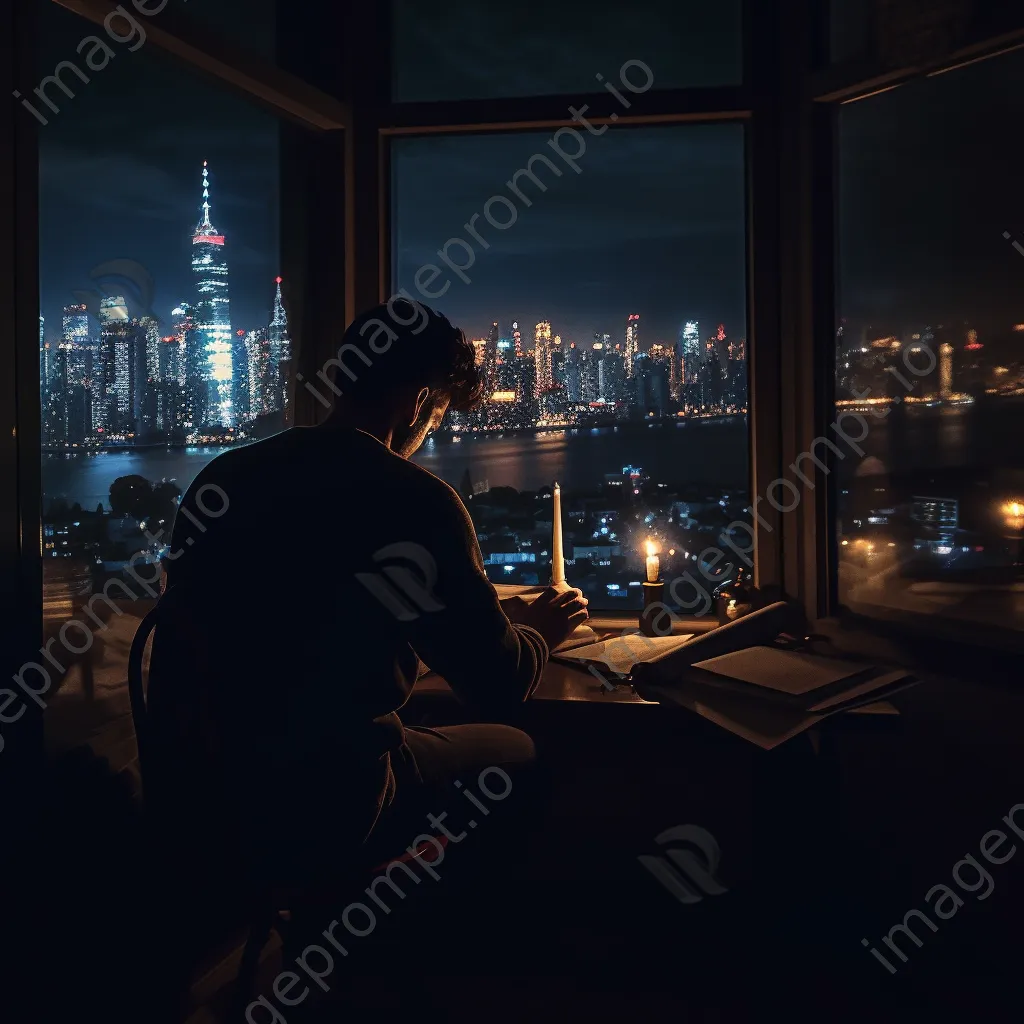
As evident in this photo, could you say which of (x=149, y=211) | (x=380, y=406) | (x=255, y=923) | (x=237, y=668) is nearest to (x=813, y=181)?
(x=380, y=406)

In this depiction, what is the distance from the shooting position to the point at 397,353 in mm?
1470

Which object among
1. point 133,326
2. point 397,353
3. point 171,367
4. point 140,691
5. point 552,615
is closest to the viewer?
point 140,691

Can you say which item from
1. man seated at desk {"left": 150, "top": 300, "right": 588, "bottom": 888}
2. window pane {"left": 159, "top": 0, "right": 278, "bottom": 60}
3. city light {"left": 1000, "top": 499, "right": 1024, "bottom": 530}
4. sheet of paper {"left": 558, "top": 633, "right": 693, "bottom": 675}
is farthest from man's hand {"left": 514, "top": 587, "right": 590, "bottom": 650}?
window pane {"left": 159, "top": 0, "right": 278, "bottom": 60}

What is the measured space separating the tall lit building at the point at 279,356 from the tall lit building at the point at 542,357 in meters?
0.69

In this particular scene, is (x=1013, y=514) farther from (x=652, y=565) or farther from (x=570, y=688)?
(x=570, y=688)

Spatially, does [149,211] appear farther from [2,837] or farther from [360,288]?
[2,837]

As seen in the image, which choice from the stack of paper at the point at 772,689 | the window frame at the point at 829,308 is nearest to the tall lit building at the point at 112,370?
the stack of paper at the point at 772,689

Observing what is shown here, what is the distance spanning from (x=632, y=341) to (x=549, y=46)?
831 millimetres

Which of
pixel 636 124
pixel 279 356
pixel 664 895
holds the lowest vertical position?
pixel 664 895

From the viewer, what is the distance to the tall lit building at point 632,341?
7.91 ft

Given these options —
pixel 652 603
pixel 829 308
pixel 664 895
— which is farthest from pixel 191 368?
pixel 664 895

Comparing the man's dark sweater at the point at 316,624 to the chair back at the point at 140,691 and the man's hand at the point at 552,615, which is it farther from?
the man's hand at the point at 552,615

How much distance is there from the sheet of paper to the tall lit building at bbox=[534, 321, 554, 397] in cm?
80

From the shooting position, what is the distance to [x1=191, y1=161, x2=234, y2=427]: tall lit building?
2.07m
